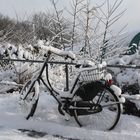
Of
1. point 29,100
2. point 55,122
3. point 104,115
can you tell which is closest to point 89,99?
point 104,115

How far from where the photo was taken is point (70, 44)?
13.2 meters

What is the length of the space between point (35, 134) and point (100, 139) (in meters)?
0.97

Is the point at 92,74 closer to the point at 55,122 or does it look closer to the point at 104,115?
the point at 104,115

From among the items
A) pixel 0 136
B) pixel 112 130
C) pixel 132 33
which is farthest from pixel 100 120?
pixel 132 33

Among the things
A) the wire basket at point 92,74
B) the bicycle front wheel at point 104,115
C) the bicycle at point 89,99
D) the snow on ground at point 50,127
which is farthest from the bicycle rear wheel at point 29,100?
the wire basket at point 92,74

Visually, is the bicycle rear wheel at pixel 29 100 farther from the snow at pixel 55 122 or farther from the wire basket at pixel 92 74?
the wire basket at pixel 92 74

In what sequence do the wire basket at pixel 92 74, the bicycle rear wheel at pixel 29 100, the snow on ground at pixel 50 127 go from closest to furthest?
the snow on ground at pixel 50 127
the wire basket at pixel 92 74
the bicycle rear wheel at pixel 29 100

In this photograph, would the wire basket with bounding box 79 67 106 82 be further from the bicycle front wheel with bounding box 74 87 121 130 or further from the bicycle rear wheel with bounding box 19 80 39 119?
the bicycle rear wheel with bounding box 19 80 39 119

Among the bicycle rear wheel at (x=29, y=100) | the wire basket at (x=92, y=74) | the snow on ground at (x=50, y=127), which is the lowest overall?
the snow on ground at (x=50, y=127)

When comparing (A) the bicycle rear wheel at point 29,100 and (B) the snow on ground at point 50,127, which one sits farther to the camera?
(A) the bicycle rear wheel at point 29,100

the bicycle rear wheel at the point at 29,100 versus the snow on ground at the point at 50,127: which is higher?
the bicycle rear wheel at the point at 29,100

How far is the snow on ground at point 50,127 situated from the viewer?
5930 millimetres

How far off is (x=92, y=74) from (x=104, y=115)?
734mm

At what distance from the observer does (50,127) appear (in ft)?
20.7
